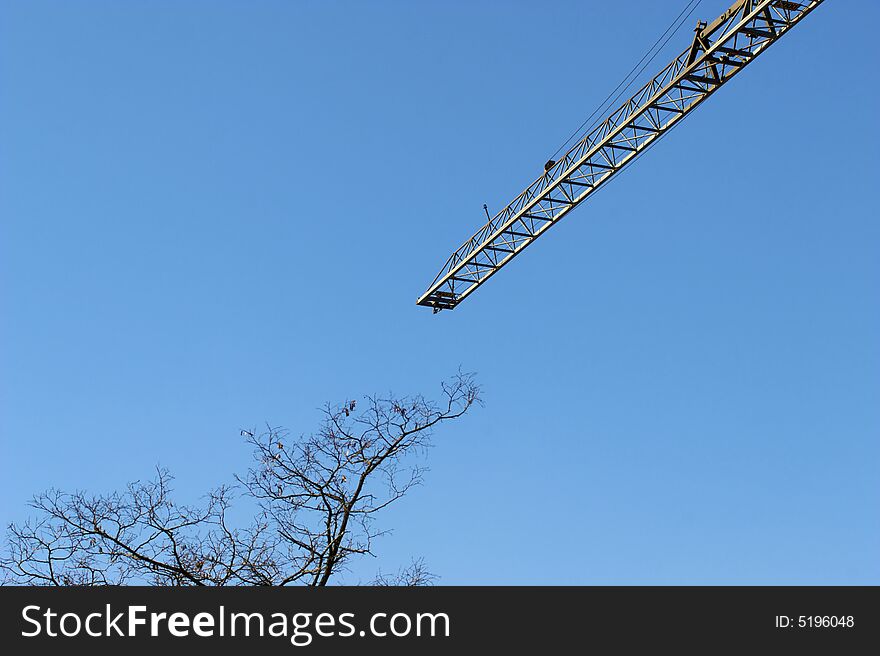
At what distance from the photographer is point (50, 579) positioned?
21.1 metres

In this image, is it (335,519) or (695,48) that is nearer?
(335,519)
